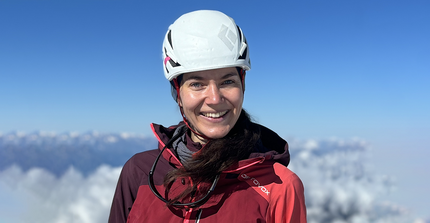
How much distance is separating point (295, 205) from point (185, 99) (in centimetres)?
176

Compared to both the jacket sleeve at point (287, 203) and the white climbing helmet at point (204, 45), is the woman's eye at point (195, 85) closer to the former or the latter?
the white climbing helmet at point (204, 45)

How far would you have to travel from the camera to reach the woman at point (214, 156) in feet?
10.3

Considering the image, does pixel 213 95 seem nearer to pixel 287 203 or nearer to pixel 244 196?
pixel 244 196

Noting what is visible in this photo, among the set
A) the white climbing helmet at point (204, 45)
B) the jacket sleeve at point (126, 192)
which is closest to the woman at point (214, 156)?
the white climbing helmet at point (204, 45)

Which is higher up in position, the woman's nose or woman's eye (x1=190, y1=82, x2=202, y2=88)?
woman's eye (x1=190, y1=82, x2=202, y2=88)

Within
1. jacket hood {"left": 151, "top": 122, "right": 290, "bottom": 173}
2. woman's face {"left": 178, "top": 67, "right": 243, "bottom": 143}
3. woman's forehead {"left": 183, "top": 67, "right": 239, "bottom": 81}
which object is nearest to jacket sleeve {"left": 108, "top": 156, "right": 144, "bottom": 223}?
jacket hood {"left": 151, "top": 122, "right": 290, "bottom": 173}

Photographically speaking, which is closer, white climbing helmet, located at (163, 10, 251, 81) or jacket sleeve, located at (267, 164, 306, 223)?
jacket sleeve, located at (267, 164, 306, 223)

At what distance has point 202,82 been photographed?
3.32 meters

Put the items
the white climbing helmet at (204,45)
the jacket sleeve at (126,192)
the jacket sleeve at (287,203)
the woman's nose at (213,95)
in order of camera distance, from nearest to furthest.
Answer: the jacket sleeve at (287,203), the woman's nose at (213,95), the white climbing helmet at (204,45), the jacket sleeve at (126,192)

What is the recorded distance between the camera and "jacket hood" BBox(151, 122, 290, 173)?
127 inches

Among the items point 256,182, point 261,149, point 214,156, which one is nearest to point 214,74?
point 214,156

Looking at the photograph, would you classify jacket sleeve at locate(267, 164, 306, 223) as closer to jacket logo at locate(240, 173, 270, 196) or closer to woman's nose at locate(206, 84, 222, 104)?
jacket logo at locate(240, 173, 270, 196)

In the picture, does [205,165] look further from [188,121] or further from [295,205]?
[295,205]

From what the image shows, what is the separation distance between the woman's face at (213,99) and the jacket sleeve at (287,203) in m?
0.90
